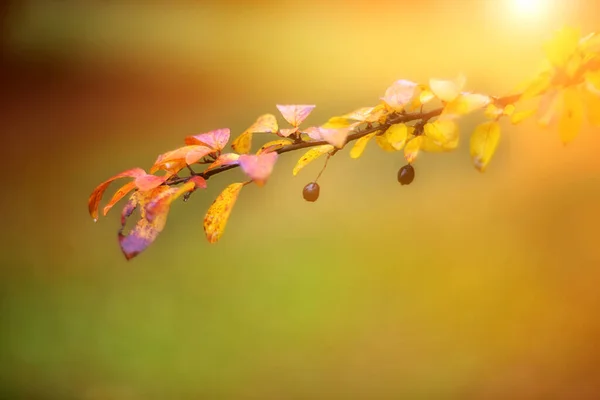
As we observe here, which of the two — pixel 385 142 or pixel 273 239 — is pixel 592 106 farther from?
pixel 273 239

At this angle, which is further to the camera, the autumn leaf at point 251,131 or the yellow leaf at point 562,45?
the autumn leaf at point 251,131

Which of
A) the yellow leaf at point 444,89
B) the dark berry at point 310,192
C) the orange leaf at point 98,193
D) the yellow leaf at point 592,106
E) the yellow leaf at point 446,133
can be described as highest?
the yellow leaf at point 444,89

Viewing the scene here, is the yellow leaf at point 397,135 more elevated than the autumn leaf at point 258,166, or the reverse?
the yellow leaf at point 397,135

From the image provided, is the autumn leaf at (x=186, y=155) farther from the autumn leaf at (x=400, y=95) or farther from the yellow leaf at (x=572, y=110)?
the yellow leaf at (x=572, y=110)

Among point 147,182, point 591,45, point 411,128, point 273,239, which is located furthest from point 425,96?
point 273,239

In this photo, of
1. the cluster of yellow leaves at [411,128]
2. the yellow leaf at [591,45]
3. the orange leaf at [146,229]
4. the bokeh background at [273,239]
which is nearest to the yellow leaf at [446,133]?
the cluster of yellow leaves at [411,128]

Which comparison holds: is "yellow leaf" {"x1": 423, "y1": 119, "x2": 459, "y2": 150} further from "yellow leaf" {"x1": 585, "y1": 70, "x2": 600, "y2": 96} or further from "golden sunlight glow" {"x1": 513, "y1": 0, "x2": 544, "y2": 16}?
"golden sunlight glow" {"x1": 513, "y1": 0, "x2": 544, "y2": 16}

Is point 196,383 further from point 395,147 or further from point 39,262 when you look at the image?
point 395,147
